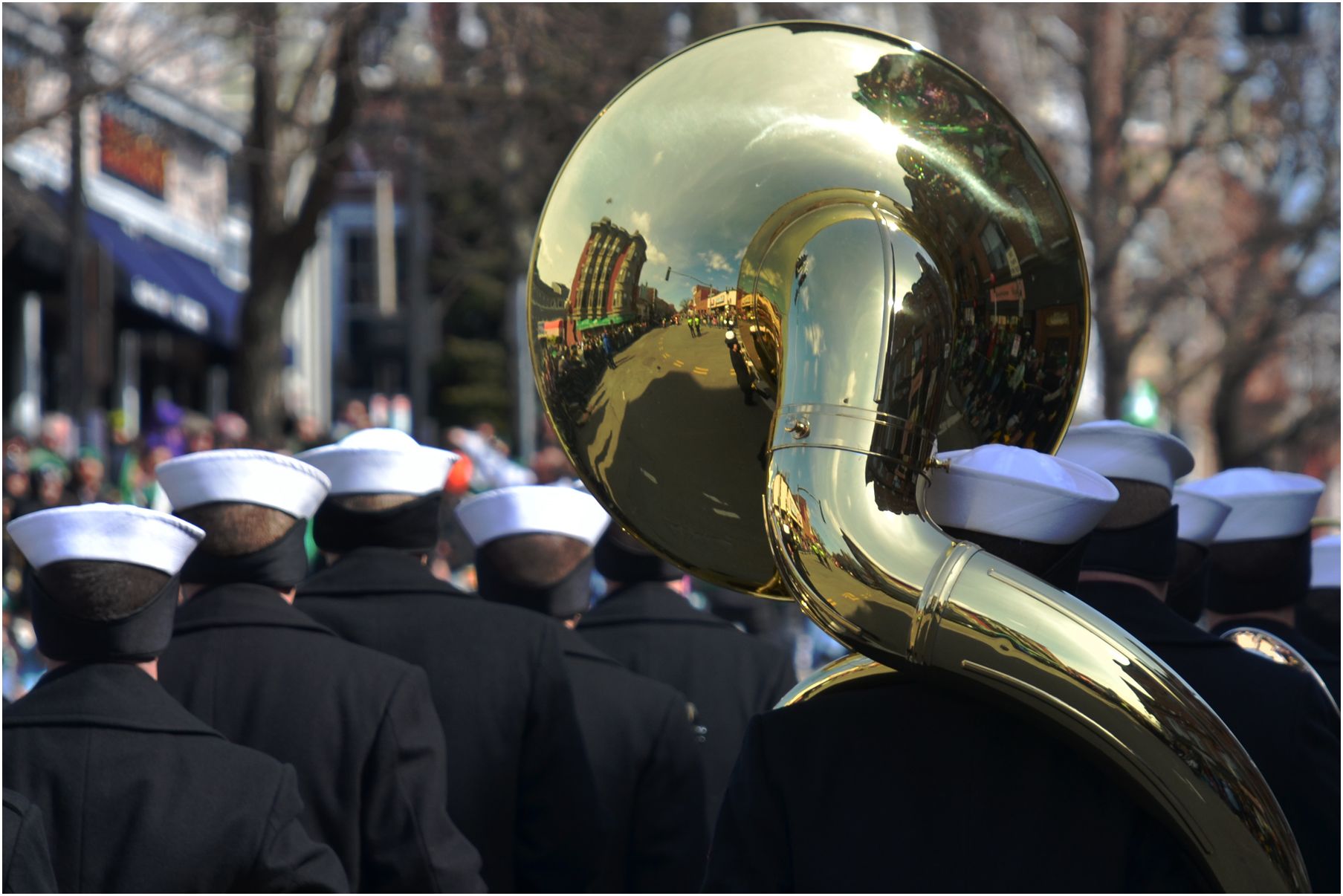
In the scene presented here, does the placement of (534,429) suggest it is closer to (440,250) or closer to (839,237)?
(839,237)

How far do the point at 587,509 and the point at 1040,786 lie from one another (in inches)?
90.4

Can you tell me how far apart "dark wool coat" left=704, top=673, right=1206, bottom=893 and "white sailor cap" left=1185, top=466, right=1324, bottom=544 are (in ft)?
6.75

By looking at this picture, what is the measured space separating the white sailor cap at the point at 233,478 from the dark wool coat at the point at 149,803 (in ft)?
2.20

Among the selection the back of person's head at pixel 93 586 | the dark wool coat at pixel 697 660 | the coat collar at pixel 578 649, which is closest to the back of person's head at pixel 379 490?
the coat collar at pixel 578 649

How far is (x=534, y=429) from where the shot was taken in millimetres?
13469

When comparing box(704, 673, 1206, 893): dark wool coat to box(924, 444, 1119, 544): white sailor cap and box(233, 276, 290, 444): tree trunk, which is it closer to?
box(924, 444, 1119, 544): white sailor cap

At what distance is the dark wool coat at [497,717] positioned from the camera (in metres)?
3.59

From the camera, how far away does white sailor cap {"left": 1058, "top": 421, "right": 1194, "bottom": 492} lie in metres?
2.98

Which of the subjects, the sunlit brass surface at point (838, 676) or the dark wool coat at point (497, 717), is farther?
the dark wool coat at point (497, 717)

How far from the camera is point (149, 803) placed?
2.59m

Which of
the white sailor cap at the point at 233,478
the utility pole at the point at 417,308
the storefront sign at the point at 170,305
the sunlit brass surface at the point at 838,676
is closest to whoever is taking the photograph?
the sunlit brass surface at the point at 838,676

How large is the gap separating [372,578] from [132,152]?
1672cm

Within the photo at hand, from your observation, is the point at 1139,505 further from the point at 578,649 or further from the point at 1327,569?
the point at 1327,569

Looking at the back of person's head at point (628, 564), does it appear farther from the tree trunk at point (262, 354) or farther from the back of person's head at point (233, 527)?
the tree trunk at point (262, 354)
